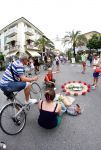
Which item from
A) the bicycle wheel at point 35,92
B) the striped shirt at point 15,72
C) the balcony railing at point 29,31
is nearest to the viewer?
the striped shirt at point 15,72

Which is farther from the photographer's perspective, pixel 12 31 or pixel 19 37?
pixel 19 37

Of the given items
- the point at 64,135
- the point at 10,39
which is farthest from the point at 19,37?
the point at 64,135

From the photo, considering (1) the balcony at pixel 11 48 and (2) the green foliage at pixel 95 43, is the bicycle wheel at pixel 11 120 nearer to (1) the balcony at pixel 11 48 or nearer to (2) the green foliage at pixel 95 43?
(2) the green foliage at pixel 95 43

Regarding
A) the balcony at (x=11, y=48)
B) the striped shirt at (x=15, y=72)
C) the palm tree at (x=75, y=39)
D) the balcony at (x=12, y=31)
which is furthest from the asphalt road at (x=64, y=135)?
the balcony at (x=12, y=31)

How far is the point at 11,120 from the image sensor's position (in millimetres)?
4820

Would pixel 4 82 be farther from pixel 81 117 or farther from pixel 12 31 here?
pixel 12 31

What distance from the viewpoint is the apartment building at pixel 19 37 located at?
2333 inches

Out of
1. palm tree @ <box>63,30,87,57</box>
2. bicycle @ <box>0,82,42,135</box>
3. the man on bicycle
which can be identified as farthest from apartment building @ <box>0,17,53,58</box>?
bicycle @ <box>0,82,42,135</box>

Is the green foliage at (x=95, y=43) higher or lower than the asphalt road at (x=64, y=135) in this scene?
higher

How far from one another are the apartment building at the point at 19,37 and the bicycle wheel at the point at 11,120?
172ft

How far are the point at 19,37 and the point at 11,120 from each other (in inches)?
2283

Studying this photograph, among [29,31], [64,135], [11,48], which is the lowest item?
[64,135]

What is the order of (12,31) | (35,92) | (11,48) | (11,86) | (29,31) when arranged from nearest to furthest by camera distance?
1. (11,86)
2. (35,92)
3. (12,31)
4. (11,48)
5. (29,31)

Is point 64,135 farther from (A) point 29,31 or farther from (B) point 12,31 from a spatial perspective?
(A) point 29,31
